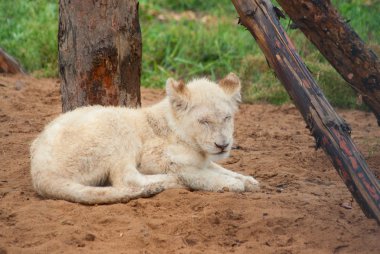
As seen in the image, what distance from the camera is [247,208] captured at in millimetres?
6051

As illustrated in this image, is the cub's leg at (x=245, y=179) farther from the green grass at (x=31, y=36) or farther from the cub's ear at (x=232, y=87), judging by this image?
the green grass at (x=31, y=36)

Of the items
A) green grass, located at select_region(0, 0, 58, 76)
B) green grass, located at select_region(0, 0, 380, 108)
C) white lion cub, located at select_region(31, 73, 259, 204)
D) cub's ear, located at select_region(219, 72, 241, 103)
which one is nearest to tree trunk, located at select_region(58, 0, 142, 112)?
white lion cub, located at select_region(31, 73, 259, 204)

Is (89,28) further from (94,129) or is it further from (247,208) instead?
(247,208)

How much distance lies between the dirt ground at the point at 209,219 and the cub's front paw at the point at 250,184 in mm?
110

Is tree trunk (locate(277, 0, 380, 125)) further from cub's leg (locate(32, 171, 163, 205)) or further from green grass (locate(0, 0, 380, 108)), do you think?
green grass (locate(0, 0, 380, 108))

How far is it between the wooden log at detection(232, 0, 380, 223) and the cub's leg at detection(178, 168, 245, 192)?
1228 mm

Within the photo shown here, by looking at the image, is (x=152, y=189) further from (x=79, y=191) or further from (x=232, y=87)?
(x=232, y=87)

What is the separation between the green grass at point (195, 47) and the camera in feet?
36.9

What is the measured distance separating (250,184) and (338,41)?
1.57 m

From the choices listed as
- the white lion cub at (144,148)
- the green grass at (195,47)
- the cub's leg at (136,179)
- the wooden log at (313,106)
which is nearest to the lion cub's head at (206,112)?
the white lion cub at (144,148)

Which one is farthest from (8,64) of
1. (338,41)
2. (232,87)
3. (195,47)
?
(338,41)

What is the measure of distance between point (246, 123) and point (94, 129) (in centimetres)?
378

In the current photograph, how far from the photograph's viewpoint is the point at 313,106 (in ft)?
18.6

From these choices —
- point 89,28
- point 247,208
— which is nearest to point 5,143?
point 89,28
